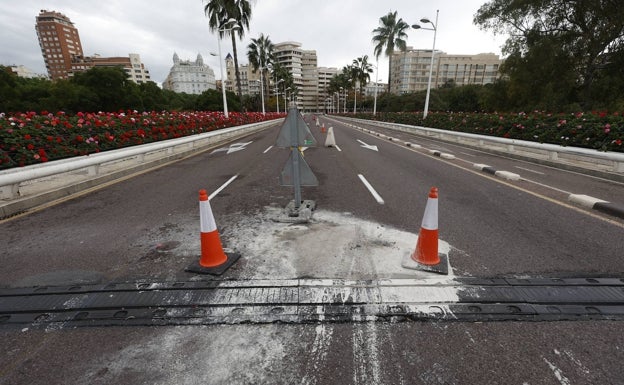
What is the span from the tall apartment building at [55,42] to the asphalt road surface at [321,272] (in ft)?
672

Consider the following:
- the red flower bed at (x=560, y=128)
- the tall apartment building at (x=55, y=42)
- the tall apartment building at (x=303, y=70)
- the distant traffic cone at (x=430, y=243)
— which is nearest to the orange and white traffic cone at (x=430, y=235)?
the distant traffic cone at (x=430, y=243)

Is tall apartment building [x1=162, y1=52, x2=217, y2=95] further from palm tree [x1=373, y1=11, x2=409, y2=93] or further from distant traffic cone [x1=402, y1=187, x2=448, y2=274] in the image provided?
distant traffic cone [x1=402, y1=187, x2=448, y2=274]

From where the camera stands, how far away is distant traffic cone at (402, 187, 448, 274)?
3.27 meters

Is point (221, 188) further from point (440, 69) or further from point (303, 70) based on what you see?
point (303, 70)

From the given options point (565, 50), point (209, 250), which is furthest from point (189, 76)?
point (209, 250)

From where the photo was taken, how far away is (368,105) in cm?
13000

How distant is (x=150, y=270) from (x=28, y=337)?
1.12 metres

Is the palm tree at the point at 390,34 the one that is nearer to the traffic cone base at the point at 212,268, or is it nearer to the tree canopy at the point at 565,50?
the tree canopy at the point at 565,50

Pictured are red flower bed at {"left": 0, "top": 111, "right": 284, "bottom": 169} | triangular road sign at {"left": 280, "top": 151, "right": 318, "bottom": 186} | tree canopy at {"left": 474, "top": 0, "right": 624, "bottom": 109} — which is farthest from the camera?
tree canopy at {"left": 474, "top": 0, "right": 624, "bottom": 109}

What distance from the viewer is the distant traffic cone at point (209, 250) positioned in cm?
327

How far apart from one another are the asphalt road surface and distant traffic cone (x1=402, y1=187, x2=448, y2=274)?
0.18 m

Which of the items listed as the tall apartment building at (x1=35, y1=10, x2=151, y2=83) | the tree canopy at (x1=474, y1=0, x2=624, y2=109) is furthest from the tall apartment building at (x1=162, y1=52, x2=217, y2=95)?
the tree canopy at (x1=474, y1=0, x2=624, y2=109)

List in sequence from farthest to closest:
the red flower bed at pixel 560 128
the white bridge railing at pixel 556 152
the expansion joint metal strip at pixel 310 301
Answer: the red flower bed at pixel 560 128 < the white bridge railing at pixel 556 152 < the expansion joint metal strip at pixel 310 301

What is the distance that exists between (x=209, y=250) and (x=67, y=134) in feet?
27.6
